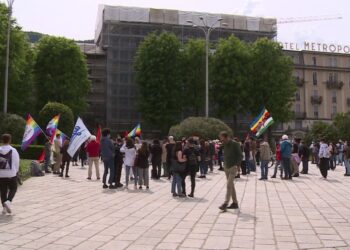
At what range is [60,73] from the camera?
5503 cm

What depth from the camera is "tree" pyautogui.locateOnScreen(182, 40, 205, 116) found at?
188ft

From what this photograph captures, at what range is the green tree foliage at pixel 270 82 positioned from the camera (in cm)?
5691

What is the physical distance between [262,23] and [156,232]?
71.1m

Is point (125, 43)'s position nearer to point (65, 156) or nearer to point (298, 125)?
point (298, 125)

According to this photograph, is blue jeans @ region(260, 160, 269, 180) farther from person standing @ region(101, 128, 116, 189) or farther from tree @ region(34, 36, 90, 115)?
tree @ region(34, 36, 90, 115)

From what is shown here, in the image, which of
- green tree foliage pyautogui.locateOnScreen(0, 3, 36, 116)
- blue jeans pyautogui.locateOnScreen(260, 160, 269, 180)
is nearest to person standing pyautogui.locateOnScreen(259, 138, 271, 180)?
blue jeans pyautogui.locateOnScreen(260, 160, 269, 180)

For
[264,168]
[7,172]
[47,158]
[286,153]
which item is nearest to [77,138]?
[47,158]

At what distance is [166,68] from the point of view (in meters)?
55.8

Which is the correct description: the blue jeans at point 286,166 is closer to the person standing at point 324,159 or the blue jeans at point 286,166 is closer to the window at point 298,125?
the person standing at point 324,159

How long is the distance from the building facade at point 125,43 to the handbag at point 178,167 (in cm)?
5153

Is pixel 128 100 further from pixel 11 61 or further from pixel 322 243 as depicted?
pixel 322 243

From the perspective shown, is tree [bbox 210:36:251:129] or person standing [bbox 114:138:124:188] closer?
person standing [bbox 114:138:124:188]

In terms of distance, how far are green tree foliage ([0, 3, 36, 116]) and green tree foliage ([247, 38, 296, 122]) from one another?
23626 mm

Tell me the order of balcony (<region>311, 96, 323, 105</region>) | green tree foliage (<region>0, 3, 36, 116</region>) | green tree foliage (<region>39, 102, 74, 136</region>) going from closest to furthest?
1. green tree foliage (<region>39, 102, 74, 136</region>)
2. green tree foliage (<region>0, 3, 36, 116</region>)
3. balcony (<region>311, 96, 323, 105</region>)
